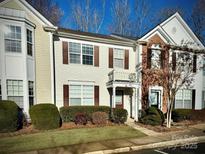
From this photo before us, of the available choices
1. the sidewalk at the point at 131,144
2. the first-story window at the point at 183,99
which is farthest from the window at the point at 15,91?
the first-story window at the point at 183,99

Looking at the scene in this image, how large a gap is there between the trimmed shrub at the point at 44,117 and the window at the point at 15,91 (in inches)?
43.0

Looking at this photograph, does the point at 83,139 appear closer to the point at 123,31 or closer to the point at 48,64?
the point at 48,64

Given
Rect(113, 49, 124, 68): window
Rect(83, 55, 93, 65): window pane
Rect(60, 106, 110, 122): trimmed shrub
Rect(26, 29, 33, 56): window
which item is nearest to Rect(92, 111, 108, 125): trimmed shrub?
Rect(60, 106, 110, 122): trimmed shrub

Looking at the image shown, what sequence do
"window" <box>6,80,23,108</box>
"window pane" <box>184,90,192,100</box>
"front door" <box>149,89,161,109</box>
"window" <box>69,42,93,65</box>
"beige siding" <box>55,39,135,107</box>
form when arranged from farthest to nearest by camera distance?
"window pane" <box>184,90,192,100</box> → "front door" <box>149,89,161,109</box> → "window" <box>69,42,93,65</box> → "beige siding" <box>55,39,135,107</box> → "window" <box>6,80,23,108</box>

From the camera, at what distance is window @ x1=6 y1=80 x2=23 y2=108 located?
12119 millimetres

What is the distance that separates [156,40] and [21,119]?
41.4 feet

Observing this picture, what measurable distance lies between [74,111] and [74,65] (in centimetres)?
344

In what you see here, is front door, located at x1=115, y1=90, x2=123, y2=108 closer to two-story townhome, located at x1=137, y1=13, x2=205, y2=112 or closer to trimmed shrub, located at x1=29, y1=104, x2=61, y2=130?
two-story townhome, located at x1=137, y1=13, x2=205, y2=112

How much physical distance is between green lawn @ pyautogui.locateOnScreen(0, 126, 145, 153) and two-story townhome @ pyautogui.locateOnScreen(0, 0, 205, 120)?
10.5 feet

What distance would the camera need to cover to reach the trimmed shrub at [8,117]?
34.3 ft

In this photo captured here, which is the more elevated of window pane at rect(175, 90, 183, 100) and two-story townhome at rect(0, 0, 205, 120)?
two-story townhome at rect(0, 0, 205, 120)

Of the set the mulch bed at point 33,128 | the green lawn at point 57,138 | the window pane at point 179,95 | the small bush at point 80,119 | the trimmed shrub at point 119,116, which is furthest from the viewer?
the window pane at point 179,95

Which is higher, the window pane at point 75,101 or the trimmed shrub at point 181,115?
the window pane at point 75,101

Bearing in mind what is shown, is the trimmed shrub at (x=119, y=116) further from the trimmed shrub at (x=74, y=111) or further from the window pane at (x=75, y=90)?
the window pane at (x=75, y=90)
